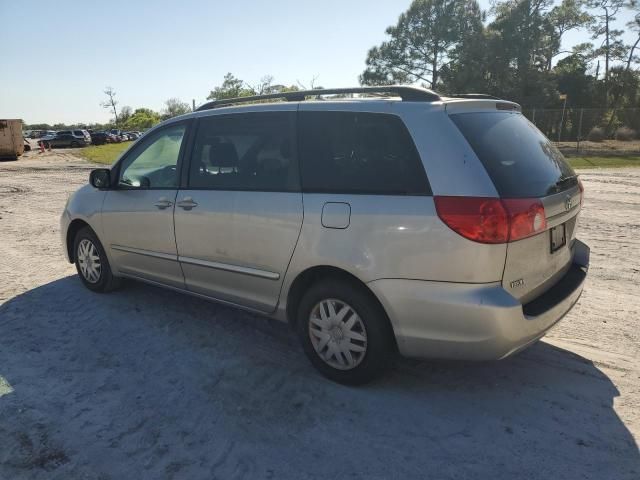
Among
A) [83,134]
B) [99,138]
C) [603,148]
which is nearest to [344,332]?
[603,148]

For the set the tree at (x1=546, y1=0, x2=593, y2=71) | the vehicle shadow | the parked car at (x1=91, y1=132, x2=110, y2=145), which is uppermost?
the tree at (x1=546, y1=0, x2=593, y2=71)

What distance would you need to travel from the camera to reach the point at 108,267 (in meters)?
5.05

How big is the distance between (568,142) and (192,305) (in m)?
32.5

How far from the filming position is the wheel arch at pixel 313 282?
10.3 ft

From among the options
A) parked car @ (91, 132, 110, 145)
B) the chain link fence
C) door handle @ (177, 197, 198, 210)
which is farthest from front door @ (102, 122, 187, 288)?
parked car @ (91, 132, 110, 145)

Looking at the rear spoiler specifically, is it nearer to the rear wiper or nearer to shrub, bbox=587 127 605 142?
the rear wiper

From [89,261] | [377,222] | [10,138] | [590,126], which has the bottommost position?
[89,261]

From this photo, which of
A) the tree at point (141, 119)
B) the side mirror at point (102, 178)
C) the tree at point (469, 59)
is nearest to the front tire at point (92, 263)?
the side mirror at point (102, 178)

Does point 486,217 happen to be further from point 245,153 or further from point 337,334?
point 245,153

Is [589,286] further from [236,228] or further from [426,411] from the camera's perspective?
[236,228]

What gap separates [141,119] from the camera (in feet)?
320

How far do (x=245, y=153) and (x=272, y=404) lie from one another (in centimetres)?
185

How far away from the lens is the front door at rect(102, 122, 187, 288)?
4.29 meters

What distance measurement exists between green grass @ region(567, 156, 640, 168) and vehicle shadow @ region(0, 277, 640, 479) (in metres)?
20.0
